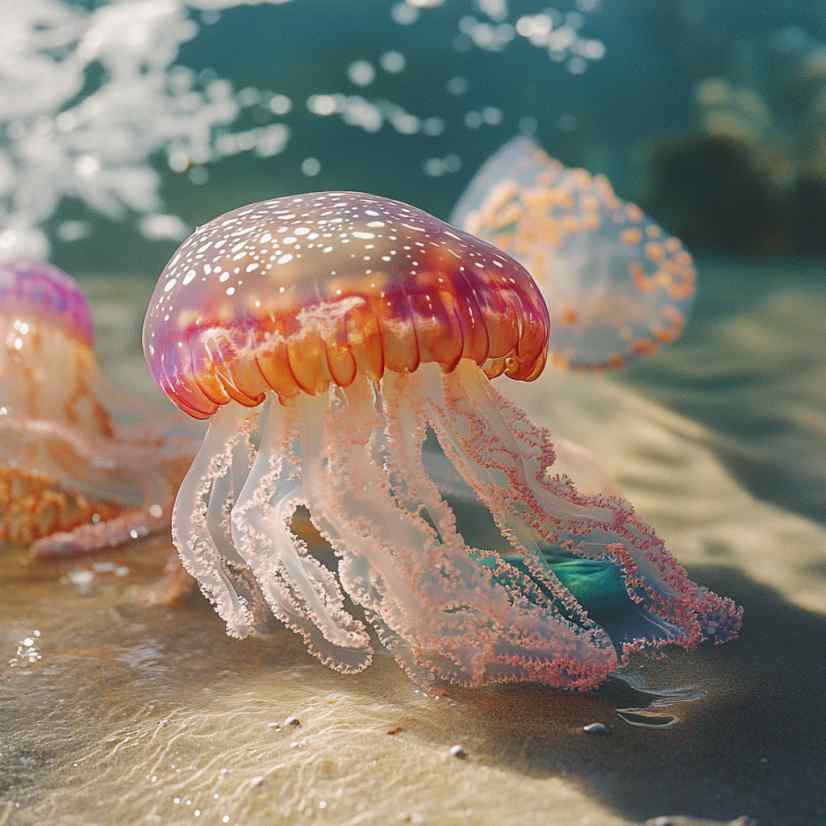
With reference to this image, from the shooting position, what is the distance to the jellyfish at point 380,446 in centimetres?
167

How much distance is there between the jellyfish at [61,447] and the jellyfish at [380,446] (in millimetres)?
1018

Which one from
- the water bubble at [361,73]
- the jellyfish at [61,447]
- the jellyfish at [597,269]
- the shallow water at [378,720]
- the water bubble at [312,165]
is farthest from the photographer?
the water bubble at [312,165]

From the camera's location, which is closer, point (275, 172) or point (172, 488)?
point (172, 488)

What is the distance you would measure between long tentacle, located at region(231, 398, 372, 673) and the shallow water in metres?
0.10

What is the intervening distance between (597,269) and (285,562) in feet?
8.26

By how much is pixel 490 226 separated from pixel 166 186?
361cm

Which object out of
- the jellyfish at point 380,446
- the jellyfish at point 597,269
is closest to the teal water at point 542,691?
the jellyfish at point 380,446

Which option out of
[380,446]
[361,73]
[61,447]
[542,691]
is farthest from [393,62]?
[542,691]

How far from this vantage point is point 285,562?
183 cm

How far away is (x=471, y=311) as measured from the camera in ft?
5.56

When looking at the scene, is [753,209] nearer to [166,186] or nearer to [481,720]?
[166,186]

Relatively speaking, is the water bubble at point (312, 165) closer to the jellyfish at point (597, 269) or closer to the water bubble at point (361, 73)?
the water bubble at point (361, 73)

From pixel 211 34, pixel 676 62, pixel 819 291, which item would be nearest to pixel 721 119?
pixel 676 62

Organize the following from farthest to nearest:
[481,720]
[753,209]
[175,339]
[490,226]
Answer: [753,209] → [490,226] → [175,339] → [481,720]
